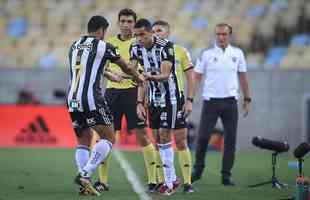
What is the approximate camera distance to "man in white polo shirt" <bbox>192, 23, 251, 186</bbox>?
44.8 feet

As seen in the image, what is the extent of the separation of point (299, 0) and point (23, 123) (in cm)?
775

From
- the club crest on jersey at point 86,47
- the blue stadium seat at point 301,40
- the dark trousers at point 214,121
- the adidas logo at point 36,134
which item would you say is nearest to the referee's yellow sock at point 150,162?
the dark trousers at point 214,121

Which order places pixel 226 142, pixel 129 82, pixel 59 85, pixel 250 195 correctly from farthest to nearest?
pixel 59 85, pixel 226 142, pixel 129 82, pixel 250 195

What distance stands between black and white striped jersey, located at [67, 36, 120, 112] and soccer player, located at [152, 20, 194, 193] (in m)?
1.25

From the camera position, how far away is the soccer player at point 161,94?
11344 millimetres

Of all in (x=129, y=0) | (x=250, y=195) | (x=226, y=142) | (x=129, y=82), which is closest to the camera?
(x=250, y=195)

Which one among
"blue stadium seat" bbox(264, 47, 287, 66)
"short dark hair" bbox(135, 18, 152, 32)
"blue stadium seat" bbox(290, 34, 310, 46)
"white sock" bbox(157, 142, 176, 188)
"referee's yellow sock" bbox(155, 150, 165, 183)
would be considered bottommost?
"referee's yellow sock" bbox(155, 150, 165, 183)

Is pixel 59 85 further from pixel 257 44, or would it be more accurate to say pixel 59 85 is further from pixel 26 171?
pixel 26 171

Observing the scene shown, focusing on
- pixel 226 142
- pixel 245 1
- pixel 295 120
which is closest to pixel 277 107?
pixel 295 120

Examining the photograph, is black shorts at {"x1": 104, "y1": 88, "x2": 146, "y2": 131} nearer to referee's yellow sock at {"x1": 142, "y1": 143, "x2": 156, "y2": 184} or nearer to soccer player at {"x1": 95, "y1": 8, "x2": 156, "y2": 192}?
soccer player at {"x1": 95, "y1": 8, "x2": 156, "y2": 192}

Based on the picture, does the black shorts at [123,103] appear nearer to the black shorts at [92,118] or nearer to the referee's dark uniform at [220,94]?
the black shorts at [92,118]

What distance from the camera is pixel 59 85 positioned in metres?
23.2

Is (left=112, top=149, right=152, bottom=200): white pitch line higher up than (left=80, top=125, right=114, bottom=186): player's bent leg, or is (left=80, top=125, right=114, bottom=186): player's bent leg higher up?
(left=80, top=125, right=114, bottom=186): player's bent leg

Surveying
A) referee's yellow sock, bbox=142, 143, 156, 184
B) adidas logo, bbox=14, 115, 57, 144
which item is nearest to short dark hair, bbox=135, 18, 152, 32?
referee's yellow sock, bbox=142, 143, 156, 184
